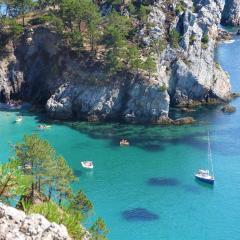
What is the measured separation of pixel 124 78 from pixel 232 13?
288ft

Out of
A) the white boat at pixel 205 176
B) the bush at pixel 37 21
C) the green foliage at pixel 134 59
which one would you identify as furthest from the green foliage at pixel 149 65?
the white boat at pixel 205 176

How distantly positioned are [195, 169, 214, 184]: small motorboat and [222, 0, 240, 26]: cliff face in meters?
106

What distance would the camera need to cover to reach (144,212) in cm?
6069

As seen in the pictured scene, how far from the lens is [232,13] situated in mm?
166125

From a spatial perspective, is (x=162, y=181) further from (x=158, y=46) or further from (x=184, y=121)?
(x=158, y=46)

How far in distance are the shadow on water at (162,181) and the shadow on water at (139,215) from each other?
762 cm

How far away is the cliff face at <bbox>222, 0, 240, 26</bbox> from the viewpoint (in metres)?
165

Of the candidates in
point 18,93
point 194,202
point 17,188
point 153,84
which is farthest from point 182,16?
point 17,188

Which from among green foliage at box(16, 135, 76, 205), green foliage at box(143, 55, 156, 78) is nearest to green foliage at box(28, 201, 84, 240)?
green foliage at box(16, 135, 76, 205)

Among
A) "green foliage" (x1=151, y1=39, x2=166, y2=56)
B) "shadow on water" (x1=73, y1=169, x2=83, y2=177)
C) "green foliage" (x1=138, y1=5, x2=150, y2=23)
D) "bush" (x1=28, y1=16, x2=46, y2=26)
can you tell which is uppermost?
"green foliage" (x1=138, y1=5, x2=150, y2=23)

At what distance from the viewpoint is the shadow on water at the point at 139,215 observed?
194 ft

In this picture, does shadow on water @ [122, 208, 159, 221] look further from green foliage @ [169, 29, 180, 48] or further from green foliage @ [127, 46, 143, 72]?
green foliage @ [169, 29, 180, 48]

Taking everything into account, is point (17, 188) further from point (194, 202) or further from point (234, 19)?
point (234, 19)

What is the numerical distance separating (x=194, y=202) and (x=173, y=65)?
1489 inches
